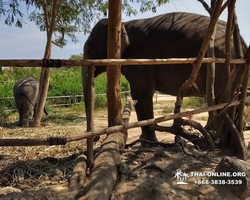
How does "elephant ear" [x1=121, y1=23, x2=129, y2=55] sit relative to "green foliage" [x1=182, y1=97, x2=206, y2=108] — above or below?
above

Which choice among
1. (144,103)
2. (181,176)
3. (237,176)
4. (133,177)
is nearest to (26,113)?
(144,103)

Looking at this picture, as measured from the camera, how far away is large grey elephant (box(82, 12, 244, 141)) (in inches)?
190

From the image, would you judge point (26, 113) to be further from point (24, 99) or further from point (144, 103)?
point (144, 103)

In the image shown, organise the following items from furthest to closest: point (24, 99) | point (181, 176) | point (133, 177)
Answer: point (24, 99)
point (181, 176)
point (133, 177)

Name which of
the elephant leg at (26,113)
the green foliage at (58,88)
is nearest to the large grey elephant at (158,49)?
the elephant leg at (26,113)

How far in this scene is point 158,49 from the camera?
5133 millimetres

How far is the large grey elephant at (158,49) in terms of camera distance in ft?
15.8

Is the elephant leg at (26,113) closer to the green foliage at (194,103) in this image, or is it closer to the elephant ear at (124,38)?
the elephant ear at (124,38)

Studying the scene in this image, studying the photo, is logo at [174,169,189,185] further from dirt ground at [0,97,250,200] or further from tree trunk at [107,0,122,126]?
tree trunk at [107,0,122,126]

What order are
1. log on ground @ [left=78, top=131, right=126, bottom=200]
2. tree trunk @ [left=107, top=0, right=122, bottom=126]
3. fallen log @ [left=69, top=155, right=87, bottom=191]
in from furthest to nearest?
tree trunk @ [left=107, top=0, right=122, bottom=126] < fallen log @ [left=69, top=155, right=87, bottom=191] < log on ground @ [left=78, top=131, right=126, bottom=200]

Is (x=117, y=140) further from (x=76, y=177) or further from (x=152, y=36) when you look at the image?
(x=152, y=36)

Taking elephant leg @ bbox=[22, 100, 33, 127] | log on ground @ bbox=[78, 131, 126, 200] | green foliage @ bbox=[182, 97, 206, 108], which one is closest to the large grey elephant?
log on ground @ bbox=[78, 131, 126, 200]

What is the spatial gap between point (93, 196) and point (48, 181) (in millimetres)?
647

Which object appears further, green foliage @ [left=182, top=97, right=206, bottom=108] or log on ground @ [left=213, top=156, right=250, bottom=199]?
green foliage @ [left=182, top=97, right=206, bottom=108]
